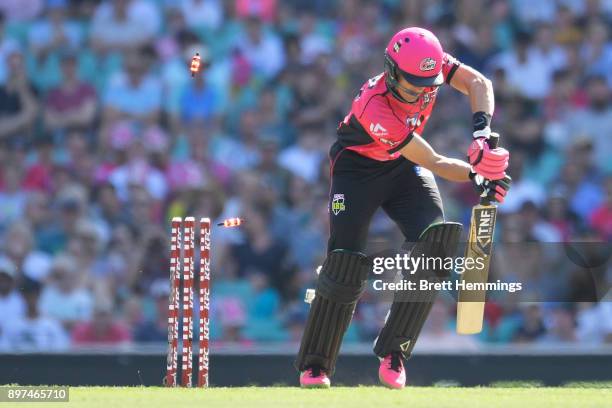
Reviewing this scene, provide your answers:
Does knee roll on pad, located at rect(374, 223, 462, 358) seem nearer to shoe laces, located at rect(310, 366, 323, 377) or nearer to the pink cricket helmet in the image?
shoe laces, located at rect(310, 366, 323, 377)

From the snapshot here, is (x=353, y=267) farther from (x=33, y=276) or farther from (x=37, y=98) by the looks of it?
(x=37, y=98)

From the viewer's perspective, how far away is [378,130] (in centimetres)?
697

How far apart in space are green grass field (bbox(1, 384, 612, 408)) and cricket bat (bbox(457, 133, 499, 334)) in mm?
390

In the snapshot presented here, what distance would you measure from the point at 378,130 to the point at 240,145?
5238 millimetres

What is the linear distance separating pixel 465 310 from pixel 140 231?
14.7 ft

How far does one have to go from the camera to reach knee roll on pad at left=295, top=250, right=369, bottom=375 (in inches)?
279

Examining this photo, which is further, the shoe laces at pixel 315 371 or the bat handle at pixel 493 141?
the shoe laces at pixel 315 371

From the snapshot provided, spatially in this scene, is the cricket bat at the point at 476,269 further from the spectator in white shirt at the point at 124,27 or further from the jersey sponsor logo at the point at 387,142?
the spectator in white shirt at the point at 124,27

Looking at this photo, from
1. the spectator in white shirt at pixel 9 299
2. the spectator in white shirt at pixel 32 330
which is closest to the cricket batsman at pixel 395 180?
the spectator in white shirt at pixel 32 330

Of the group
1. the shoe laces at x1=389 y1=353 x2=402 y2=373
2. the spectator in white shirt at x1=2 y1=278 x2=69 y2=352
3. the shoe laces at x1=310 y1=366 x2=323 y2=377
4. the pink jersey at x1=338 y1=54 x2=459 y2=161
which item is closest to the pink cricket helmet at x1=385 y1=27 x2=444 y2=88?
the pink jersey at x1=338 y1=54 x2=459 y2=161

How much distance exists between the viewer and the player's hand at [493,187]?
7031 millimetres

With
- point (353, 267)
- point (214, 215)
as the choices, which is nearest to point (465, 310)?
point (353, 267)

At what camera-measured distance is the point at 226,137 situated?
12.3 m

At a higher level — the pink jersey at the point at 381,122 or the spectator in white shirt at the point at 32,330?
the pink jersey at the point at 381,122
